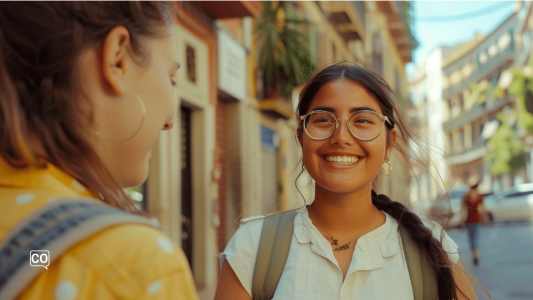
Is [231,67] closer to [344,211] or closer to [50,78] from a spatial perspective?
[344,211]

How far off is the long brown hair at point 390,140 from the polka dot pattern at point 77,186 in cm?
137

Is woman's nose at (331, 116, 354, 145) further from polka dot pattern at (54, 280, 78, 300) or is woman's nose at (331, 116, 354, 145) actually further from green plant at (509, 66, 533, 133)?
green plant at (509, 66, 533, 133)

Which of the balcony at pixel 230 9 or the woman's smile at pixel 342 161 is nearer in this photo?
the woman's smile at pixel 342 161

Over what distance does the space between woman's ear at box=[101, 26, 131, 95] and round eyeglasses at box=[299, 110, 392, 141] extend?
1.18 metres

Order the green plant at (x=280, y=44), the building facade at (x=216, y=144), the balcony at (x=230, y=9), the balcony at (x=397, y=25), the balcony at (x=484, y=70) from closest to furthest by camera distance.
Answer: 1. the building facade at (x=216, y=144)
2. the balcony at (x=230, y=9)
3. the green plant at (x=280, y=44)
4. the balcony at (x=397, y=25)
5. the balcony at (x=484, y=70)

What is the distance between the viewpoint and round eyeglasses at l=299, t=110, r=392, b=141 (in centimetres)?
200

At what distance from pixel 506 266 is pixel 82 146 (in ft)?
37.3

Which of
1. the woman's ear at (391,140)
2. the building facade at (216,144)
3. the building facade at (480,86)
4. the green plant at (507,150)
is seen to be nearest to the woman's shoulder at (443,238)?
the woman's ear at (391,140)

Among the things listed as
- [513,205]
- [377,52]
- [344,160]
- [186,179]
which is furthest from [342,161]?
[513,205]

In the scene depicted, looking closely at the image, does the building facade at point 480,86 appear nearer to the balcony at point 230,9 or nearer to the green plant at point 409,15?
the green plant at point 409,15

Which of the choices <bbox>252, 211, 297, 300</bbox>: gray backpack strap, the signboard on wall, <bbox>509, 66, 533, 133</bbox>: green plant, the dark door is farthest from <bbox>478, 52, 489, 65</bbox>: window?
<bbox>252, 211, 297, 300</bbox>: gray backpack strap

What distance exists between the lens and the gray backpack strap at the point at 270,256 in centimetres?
187

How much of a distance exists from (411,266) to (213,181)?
6487 millimetres

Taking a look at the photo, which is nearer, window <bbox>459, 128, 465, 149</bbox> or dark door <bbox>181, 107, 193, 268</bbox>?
dark door <bbox>181, 107, 193, 268</bbox>
